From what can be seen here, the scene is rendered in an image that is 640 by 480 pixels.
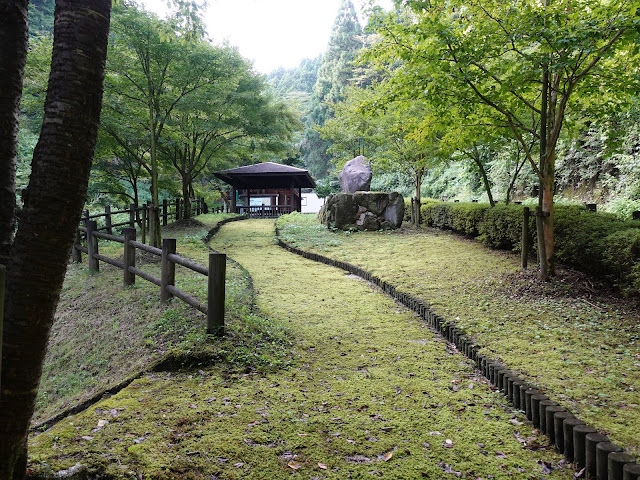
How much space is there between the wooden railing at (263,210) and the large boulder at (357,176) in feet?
34.3

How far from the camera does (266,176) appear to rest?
26.9m

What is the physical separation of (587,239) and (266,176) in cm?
2246

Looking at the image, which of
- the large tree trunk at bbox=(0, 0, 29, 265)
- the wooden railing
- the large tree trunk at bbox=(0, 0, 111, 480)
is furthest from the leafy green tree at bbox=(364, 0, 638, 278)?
the wooden railing

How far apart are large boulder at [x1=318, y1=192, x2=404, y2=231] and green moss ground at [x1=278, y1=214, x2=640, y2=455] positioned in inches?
201

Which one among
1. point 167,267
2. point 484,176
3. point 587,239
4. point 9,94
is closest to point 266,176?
point 484,176

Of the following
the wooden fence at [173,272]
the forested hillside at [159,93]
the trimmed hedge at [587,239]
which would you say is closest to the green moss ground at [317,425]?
the wooden fence at [173,272]

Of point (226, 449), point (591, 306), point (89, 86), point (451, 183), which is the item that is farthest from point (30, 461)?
point (451, 183)

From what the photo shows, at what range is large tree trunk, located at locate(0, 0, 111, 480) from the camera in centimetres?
Result: 191

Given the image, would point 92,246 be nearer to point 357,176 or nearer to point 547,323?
point 547,323

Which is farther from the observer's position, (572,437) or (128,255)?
(128,255)

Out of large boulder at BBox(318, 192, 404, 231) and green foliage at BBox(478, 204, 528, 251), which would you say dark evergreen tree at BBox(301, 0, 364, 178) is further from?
green foliage at BBox(478, 204, 528, 251)

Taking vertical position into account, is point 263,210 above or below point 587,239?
above

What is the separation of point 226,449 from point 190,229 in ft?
45.2

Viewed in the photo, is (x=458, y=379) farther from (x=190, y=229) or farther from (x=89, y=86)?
(x=190, y=229)
